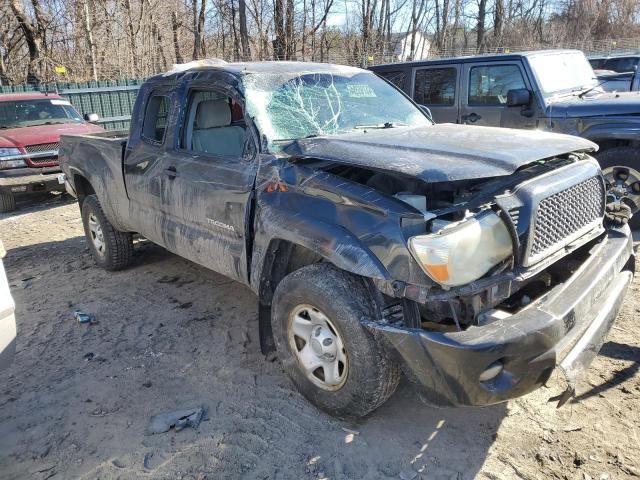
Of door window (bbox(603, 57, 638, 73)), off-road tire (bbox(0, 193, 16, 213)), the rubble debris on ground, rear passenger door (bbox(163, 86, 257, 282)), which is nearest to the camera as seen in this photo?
the rubble debris on ground

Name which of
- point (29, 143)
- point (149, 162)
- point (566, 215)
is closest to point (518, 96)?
point (566, 215)

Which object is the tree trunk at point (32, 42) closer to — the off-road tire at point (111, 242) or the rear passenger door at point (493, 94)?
the off-road tire at point (111, 242)

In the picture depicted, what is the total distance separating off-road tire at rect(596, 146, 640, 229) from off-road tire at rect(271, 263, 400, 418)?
4.38m

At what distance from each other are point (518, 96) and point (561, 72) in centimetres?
102

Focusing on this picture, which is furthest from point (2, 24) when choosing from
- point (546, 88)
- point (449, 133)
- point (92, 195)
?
point (449, 133)

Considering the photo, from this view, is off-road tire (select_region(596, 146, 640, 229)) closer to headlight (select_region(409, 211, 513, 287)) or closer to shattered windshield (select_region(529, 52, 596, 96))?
shattered windshield (select_region(529, 52, 596, 96))

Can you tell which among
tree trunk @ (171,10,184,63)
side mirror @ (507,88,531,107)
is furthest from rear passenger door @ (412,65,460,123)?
tree trunk @ (171,10,184,63)

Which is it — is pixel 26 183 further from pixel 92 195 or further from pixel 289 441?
pixel 289 441

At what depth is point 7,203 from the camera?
29.1 ft

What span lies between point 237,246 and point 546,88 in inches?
187

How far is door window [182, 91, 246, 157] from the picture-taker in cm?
399

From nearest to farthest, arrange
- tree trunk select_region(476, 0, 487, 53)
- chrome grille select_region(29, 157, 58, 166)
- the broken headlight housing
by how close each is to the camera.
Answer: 1. the broken headlight housing
2. chrome grille select_region(29, 157, 58, 166)
3. tree trunk select_region(476, 0, 487, 53)

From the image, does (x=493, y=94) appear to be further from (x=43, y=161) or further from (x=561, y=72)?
(x=43, y=161)

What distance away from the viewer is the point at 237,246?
349 centimetres
